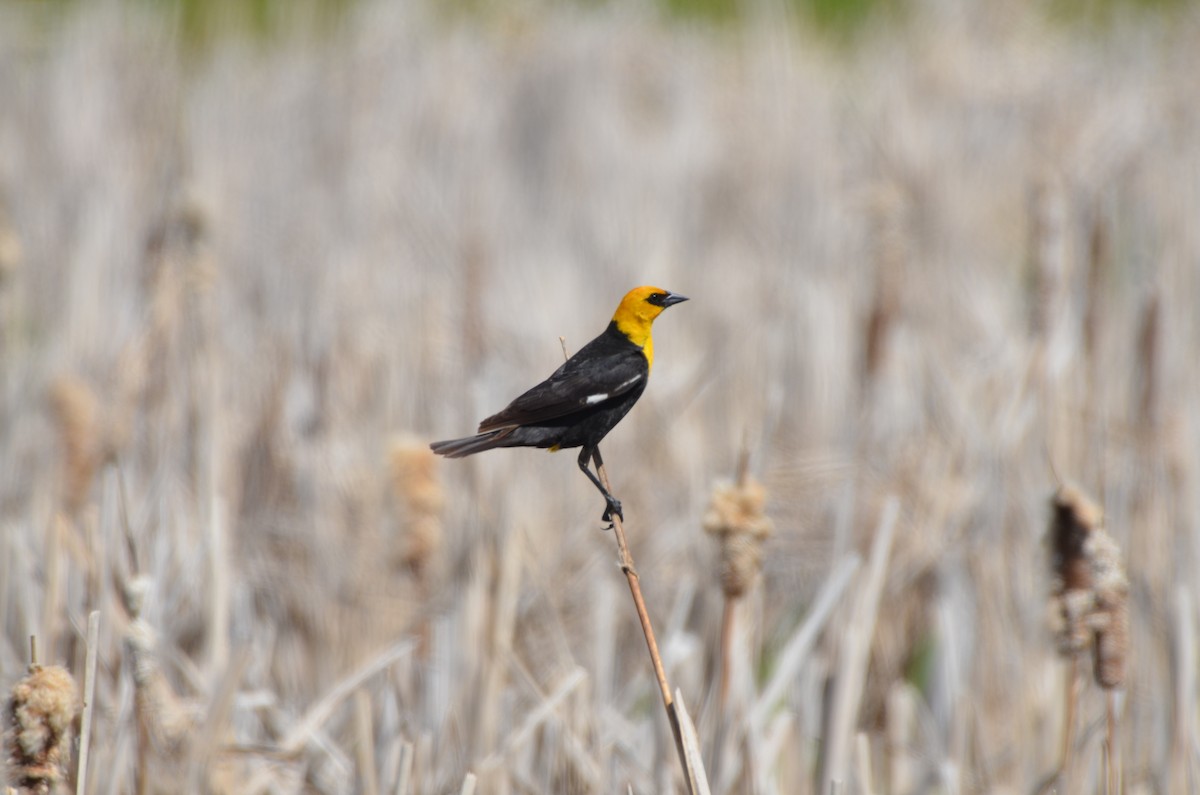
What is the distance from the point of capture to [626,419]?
305 cm

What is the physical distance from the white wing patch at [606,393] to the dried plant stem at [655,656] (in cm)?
4

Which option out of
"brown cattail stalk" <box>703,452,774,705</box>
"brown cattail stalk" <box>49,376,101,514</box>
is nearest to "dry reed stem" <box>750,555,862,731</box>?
"brown cattail stalk" <box>703,452,774,705</box>

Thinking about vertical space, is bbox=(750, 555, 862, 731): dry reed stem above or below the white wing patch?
below

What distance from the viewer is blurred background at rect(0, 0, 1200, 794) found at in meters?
1.73

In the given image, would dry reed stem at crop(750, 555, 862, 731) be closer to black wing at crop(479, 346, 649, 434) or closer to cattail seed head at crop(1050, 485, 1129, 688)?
cattail seed head at crop(1050, 485, 1129, 688)

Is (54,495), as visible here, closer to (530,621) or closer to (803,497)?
(530,621)

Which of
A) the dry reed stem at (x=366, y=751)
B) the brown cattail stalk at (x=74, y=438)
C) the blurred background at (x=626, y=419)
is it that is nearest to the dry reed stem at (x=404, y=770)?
the blurred background at (x=626, y=419)

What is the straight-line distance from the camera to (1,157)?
4695 millimetres

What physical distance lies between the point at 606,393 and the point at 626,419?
211cm

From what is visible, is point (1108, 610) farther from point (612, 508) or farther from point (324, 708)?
point (324, 708)

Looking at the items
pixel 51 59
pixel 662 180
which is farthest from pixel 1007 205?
pixel 51 59

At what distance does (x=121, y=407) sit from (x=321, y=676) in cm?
74

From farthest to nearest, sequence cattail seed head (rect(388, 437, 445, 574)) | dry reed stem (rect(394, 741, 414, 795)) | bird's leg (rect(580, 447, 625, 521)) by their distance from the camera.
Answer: cattail seed head (rect(388, 437, 445, 574)) → dry reed stem (rect(394, 741, 414, 795)) → bird's leg (rect(580, 447, 625, 521))

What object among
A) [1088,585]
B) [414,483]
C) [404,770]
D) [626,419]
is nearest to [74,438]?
[414,483]
